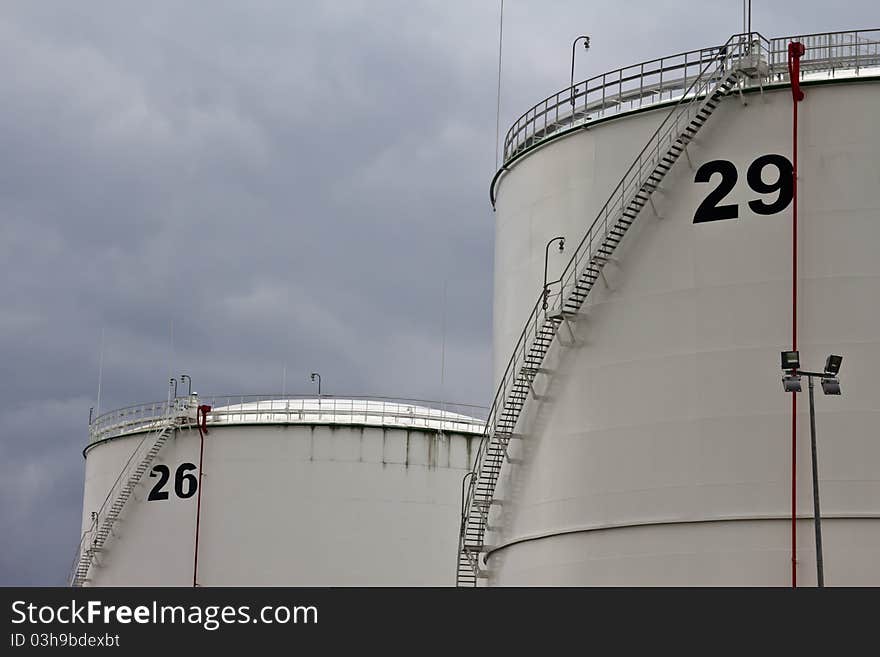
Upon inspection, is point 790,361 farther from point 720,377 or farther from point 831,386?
point 720,377

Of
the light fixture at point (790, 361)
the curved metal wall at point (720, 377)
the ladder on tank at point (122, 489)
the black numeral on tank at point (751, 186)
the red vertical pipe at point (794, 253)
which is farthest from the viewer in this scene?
the ladder on tank at point (122, 489)

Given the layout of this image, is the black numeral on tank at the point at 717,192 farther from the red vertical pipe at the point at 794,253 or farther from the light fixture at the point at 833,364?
→ the light fixture at the point at 833,364

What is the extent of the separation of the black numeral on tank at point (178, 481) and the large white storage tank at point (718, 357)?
669 inches

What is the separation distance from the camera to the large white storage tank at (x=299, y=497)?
4594 cm

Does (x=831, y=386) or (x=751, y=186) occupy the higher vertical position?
(x=751, y=186)

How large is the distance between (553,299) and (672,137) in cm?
395

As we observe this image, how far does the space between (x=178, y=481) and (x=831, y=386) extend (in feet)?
83.0

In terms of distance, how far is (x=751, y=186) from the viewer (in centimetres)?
3006

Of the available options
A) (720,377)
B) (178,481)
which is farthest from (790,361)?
(178,481)

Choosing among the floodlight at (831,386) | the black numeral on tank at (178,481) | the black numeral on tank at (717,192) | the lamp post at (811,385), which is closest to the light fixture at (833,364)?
the lamp post at (811,385)

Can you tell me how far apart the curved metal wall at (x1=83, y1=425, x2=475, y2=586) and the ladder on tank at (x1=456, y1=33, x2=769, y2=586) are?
39.6 ft
